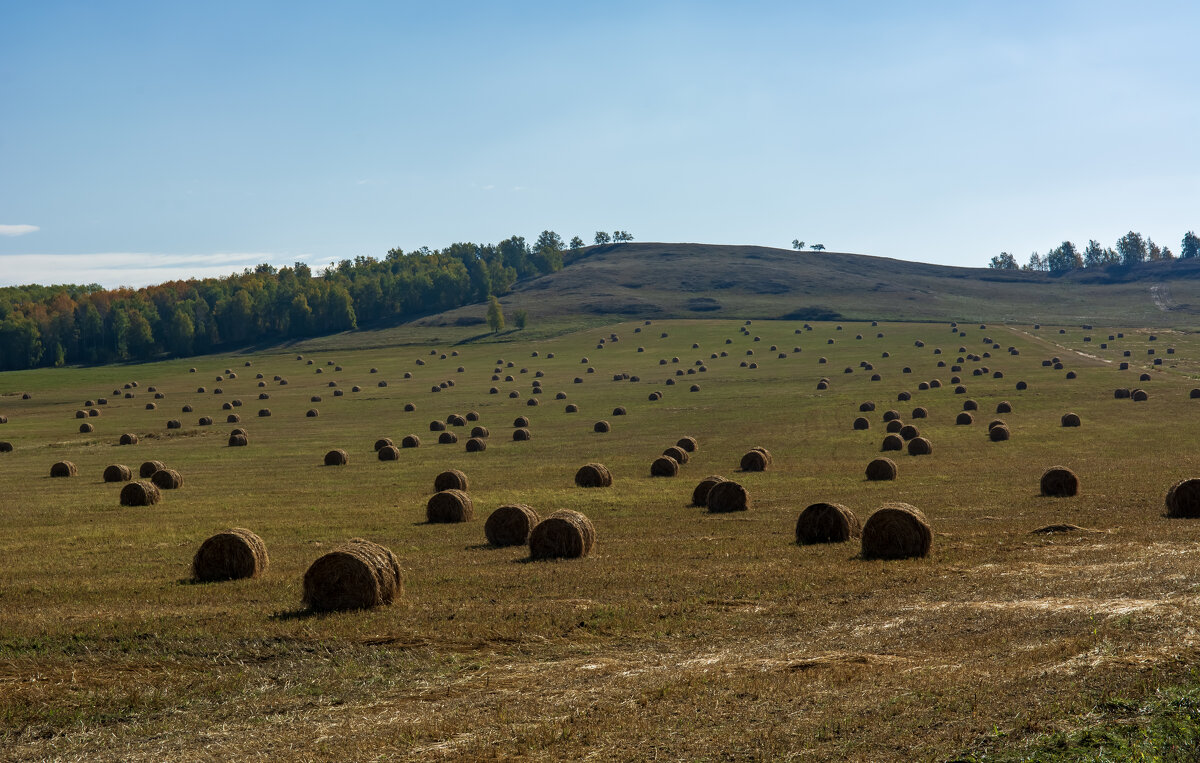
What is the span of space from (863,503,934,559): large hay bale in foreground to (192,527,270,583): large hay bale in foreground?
43.1 ft

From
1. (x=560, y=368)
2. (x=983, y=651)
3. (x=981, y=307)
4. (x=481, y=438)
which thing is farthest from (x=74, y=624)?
(x=981, y=307)

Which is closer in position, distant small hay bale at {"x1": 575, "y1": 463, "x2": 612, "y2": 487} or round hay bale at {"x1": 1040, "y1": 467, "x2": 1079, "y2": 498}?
round hay bale at {"x1": 1040, "y1": 467, "x2": 1079, "y2": 498}

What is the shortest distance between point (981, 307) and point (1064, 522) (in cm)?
18177

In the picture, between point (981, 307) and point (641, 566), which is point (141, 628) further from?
point (981, 307)

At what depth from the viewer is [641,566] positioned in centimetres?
2291

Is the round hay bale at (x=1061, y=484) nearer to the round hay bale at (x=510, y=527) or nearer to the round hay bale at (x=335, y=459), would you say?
the round hay bale at (x=510, y=527)

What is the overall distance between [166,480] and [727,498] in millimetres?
22790

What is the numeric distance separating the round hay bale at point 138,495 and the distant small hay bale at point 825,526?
23.3 metres

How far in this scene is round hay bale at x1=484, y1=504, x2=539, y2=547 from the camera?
87.2 ft

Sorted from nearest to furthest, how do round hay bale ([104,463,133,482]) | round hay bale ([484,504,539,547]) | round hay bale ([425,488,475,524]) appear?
1. round hay bale ([484,504,539,547])
2. round hay bale ([425,488,475,524])
3. round hay bale ([104,463,133,482])

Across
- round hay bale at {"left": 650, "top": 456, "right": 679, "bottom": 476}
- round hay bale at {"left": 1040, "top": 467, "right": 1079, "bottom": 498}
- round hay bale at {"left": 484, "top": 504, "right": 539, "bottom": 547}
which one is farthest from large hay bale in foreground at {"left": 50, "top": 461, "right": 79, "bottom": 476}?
round hay bale at {"left": 1040, "top": 467, "right": 1079, "bottom": 498}

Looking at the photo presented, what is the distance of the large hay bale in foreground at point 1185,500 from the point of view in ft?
85.5

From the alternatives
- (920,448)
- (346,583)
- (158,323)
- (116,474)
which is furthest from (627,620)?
(158,323)

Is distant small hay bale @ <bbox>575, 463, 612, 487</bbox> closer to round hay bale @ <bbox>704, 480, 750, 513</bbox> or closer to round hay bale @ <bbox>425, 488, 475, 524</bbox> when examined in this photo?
round hay bale @ <bbox>704, 480, 750, 513</bbox>
